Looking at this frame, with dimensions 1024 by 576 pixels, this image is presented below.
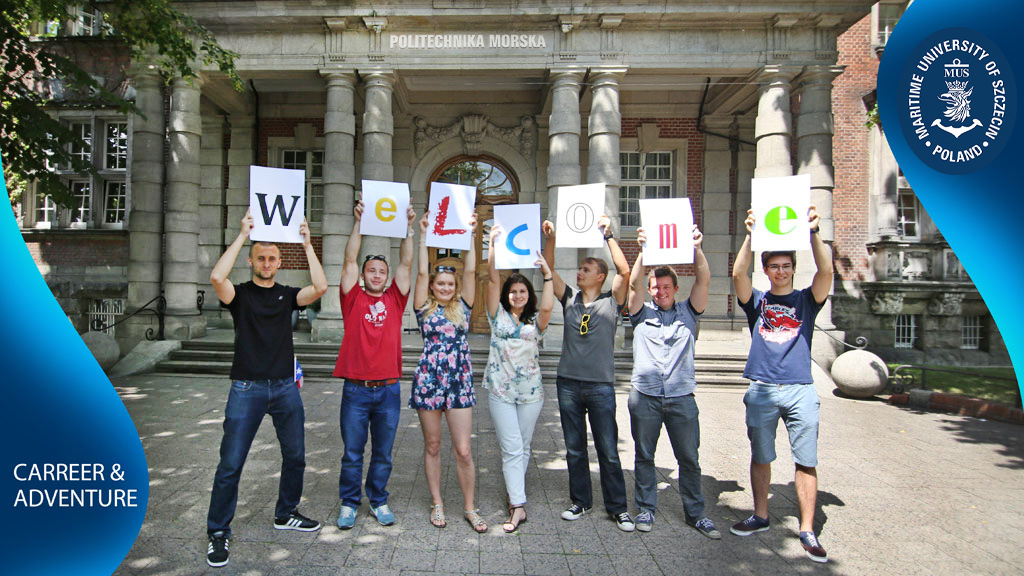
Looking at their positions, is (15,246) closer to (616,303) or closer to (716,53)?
(616,303)

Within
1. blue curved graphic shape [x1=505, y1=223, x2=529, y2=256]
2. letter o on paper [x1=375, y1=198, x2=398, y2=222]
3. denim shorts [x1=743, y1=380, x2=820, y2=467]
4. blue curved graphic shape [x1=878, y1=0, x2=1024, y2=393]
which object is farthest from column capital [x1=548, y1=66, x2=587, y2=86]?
blue curved graphic shape [x1=878, y1=0, x2=1024, y2=393]

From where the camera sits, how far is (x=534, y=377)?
163 inches

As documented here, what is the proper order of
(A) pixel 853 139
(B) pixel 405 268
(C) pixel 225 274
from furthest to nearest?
(A) pixel 853 139, (B) pixel 405 268, (C) pixel 225 274

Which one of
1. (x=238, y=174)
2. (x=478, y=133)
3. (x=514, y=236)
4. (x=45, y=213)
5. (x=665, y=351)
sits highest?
(x=478, y=133)

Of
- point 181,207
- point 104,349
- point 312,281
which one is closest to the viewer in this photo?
point 312,281

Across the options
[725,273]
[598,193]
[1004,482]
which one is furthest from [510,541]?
[725,273]

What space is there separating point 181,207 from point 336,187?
3.09 meters

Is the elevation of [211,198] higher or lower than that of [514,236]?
higher

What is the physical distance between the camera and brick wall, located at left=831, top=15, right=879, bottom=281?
45.1 feet

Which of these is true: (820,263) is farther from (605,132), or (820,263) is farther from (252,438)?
(605,132)

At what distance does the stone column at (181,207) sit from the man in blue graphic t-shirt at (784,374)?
420 inches

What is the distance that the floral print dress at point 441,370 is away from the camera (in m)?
4.04

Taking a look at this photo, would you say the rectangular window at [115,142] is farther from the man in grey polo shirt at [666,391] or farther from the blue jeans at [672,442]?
the blue jeans at [672,442]

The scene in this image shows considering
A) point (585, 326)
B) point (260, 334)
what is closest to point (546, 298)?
point (585, 326)
